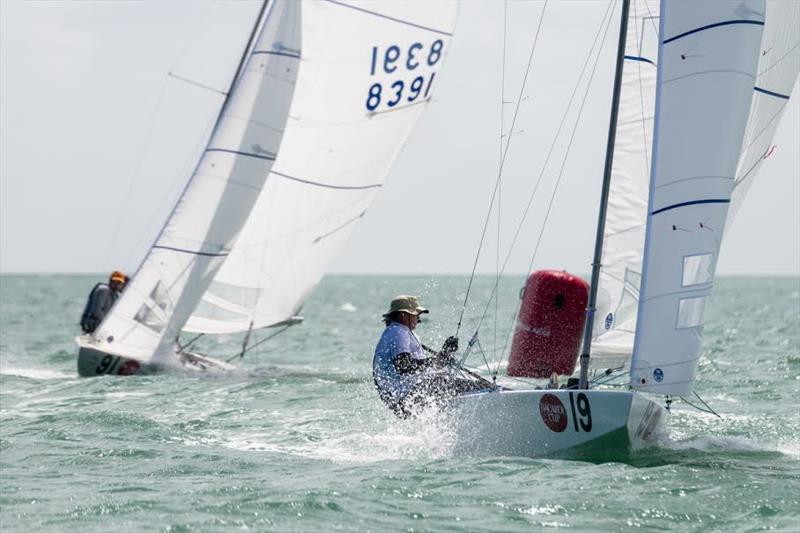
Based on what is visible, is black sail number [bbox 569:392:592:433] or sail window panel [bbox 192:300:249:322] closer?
black sail number [bbox 569:392:592:433]

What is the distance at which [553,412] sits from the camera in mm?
8117

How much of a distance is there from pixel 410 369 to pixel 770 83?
3076 millimetres

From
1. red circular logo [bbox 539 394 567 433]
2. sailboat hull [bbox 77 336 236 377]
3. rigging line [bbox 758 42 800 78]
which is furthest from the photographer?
sailboat hull [bbox 77 336 236 377]

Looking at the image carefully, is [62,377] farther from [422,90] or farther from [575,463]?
[575,463]

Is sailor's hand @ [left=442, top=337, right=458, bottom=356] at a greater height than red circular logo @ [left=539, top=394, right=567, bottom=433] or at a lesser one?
greater

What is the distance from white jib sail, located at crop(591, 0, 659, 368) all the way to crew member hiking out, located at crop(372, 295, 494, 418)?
1162 mm

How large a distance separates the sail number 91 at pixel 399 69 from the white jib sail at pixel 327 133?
0.04 ft

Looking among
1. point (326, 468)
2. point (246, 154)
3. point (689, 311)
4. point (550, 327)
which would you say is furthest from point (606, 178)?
point (246, 154)

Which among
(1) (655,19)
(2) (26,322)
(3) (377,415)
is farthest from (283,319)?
(2) (26,322)

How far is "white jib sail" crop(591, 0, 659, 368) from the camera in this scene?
369 inches

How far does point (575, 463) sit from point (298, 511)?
80.8 inches

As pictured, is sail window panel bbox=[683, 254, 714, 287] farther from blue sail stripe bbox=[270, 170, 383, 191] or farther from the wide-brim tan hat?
blue sail stripe bbox=[270, 170, 383, 191]

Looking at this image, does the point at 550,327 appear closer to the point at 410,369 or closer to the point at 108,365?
the point at 410,369

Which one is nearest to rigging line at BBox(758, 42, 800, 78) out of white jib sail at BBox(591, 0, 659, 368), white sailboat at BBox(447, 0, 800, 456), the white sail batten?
the white sail batten
